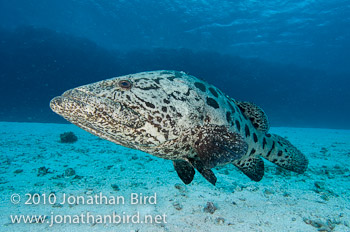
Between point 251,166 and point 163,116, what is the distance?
2558 mm

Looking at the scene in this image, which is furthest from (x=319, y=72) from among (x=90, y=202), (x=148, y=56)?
(x=90, y=202)

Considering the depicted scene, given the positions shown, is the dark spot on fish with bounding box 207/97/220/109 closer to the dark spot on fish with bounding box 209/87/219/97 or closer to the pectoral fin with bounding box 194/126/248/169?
the dark spot on fish with bounding box 209/87/219/97

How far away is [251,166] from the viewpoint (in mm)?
4055

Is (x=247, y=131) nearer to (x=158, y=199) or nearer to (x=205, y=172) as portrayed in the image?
(x=205, y=172)

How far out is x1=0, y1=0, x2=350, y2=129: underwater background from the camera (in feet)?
92.6

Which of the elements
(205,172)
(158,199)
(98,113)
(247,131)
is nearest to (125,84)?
(98,113)

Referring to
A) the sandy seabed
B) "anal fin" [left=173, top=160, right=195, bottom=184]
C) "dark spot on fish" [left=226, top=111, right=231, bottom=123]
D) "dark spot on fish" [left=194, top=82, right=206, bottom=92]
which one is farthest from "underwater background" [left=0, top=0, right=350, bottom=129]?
"dark spot on fish" [left=226, top=111, right=231, bottom=123]

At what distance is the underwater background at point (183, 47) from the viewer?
28.2 metres

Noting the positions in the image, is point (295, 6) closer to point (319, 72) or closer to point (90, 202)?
point (319, 72)

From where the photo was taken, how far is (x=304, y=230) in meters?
3.22

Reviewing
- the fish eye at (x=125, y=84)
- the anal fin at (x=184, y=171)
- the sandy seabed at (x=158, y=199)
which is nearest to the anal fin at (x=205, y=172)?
the anal fin at (x=184, y=171)

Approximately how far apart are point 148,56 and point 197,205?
132 feet

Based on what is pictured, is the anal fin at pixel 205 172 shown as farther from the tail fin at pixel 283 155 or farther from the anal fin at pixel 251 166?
the tail fin at pixel 283 155

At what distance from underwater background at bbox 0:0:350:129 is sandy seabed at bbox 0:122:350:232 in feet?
A: 75.4
